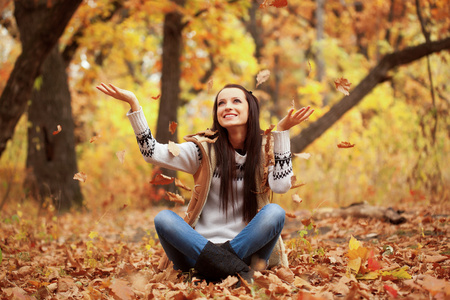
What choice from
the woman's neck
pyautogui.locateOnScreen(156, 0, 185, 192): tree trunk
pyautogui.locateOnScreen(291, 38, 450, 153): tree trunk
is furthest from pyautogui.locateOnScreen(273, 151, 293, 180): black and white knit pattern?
pyautogui.locateOnScreen(156, 0, 185, 192): tree trunk

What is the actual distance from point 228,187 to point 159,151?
1.73ft

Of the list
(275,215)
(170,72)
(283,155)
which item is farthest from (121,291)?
(170,72)

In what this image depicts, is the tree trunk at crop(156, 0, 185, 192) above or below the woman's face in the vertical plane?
above

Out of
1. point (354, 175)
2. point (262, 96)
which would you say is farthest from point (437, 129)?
point (262, 96)

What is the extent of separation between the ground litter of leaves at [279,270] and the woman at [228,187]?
0.15 meters

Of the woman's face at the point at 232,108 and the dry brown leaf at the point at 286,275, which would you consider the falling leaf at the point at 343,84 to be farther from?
the dry brown leaf at the point at 286,275

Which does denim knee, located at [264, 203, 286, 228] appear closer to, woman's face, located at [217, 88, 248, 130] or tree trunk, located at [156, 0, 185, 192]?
woman's face, located at [217, 88, 248, 130]

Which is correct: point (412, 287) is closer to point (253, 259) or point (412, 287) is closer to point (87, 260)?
point (253, 259)

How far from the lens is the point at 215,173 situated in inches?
111

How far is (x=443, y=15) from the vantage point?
262 inches

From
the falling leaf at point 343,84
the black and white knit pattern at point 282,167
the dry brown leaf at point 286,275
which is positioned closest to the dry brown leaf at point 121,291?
the dry brown leaf at point 286,275

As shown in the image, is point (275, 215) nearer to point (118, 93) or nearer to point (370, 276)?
point (370, 276)

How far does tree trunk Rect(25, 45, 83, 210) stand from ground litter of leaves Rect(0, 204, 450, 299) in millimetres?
2489

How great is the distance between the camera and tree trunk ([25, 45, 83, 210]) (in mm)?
6836
